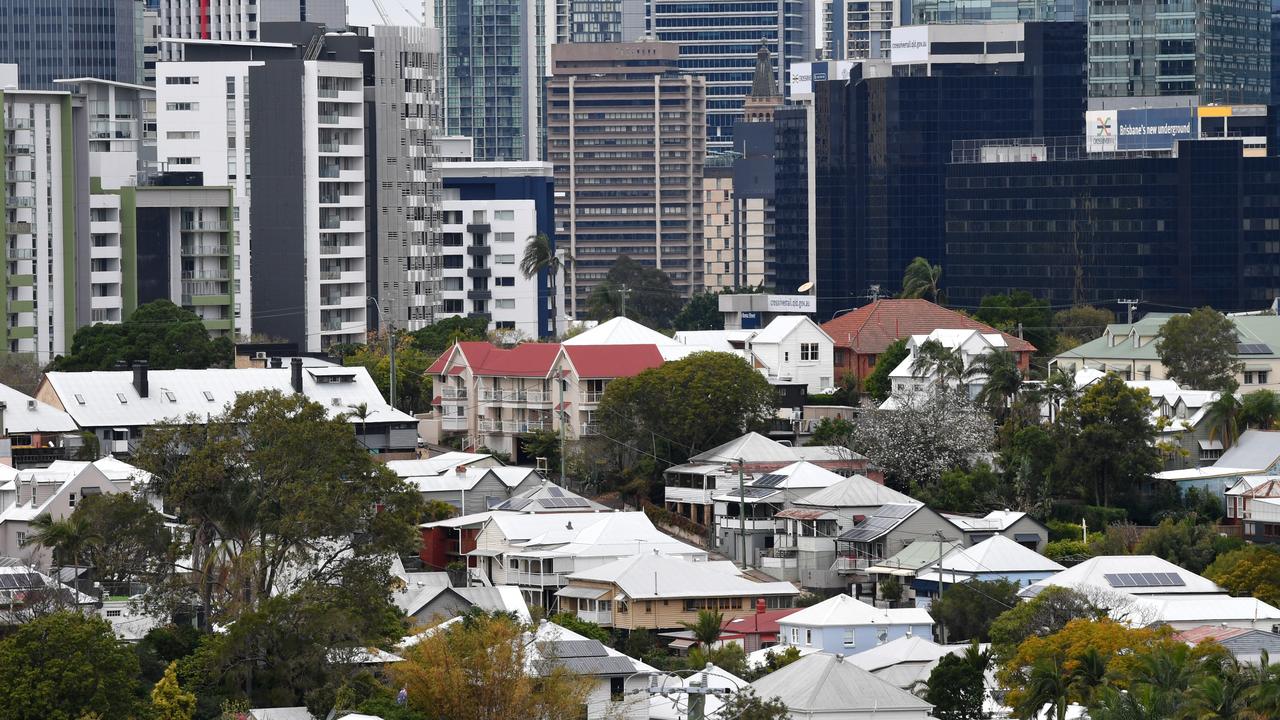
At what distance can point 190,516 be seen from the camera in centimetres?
8606

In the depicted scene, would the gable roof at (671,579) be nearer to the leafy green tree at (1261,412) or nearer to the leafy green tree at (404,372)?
the leafy green tree at (1261,412)

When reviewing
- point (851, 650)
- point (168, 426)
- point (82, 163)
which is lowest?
point (851, 650)

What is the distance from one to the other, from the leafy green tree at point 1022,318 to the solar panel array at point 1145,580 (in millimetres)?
67267

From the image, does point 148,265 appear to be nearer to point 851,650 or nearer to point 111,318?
point 111,318

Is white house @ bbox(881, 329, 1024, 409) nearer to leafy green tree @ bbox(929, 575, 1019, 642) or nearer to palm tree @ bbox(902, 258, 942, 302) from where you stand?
leafy green tree @ bbox(929, 575, 1019, 642)

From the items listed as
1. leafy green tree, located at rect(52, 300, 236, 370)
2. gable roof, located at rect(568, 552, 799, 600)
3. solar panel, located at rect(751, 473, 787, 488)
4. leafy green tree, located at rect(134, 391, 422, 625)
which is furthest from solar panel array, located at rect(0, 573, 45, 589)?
leafy green tree, located at rect(52, 300, 236, 370)

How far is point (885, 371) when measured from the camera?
145250 mm

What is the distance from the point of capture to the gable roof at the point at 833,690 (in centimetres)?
7694

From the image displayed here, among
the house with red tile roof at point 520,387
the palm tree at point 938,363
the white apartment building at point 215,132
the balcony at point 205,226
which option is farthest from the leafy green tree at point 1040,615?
the white apartment building at point 215,132

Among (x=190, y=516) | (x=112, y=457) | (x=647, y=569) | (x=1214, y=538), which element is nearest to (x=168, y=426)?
(x=190, y=516)

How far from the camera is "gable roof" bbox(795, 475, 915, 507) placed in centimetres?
11506

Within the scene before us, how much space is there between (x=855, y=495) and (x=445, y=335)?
67000 millimetres

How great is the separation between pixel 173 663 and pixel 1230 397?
213ft

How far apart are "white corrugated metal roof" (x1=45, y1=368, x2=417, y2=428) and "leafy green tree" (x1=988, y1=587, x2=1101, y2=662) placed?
4924cm
